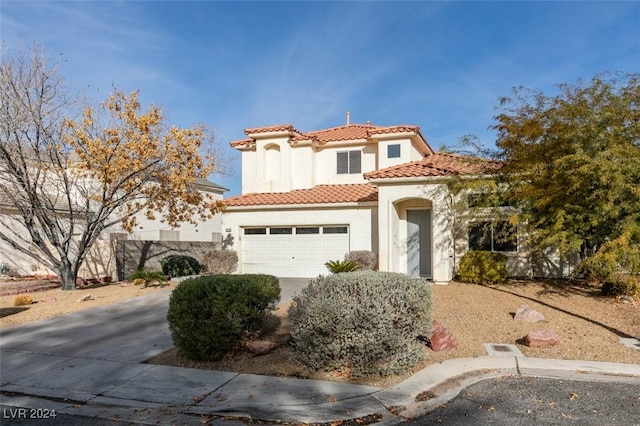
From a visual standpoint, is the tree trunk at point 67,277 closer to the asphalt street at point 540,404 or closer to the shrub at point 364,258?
the shrub at point 364,258

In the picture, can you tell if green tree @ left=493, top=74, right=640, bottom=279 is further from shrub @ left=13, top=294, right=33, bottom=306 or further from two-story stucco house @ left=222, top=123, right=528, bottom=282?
shrub @ left=13, top=294, right=33, bottom=306

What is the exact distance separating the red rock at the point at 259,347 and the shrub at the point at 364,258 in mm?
8887

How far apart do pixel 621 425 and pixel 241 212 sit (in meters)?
16.2

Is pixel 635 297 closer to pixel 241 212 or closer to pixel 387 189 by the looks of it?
pixel 387 189

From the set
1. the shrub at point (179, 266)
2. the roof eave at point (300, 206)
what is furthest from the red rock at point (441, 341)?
the shrub at point (179, 266)

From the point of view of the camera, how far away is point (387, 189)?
15.9 meters

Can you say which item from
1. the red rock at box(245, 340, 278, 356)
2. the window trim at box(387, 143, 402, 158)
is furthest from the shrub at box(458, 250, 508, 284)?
the red rock at box(245, 340, 278, 356)

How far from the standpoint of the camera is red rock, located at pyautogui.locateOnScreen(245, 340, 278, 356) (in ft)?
23.8

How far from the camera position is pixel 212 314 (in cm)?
709

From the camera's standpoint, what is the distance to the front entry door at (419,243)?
16.1 m

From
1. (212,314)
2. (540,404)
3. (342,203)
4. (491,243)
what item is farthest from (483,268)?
(212,314)

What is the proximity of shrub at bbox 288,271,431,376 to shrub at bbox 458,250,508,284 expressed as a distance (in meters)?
7.84

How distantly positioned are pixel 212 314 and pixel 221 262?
38.7ft

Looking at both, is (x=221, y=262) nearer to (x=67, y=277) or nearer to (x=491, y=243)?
(x=67, y=277)
